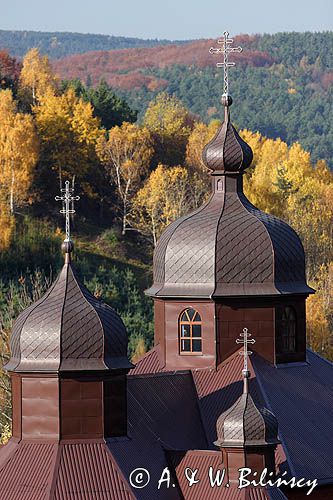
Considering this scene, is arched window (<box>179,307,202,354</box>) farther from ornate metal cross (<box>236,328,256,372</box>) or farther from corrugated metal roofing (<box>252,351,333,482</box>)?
corrugated metal roofing (<box>252,351,333,482</box>)

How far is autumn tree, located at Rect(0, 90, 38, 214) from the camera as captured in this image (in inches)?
3174

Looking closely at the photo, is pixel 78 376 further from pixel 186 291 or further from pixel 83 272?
pixel 83 272

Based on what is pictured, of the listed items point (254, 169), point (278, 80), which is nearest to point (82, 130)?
point (254, 169)

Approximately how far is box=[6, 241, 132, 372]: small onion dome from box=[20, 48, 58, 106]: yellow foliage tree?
6362 centimetres

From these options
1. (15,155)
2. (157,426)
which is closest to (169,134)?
(15,155)

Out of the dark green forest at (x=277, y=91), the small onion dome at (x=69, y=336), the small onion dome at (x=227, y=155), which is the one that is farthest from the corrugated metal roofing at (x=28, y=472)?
the dark green forest at (x=277, y=91)

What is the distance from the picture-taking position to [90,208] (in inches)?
3597

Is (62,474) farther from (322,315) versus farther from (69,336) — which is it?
(322,315)

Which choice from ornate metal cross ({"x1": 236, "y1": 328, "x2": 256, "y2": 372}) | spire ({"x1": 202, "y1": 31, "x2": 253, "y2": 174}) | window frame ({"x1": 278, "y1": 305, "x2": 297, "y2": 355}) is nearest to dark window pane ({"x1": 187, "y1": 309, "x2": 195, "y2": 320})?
ornate metal cross ({"x1": 236, "y1": 328, "x2": 256, "y2": 372})

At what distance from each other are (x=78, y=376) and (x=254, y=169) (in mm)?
66659

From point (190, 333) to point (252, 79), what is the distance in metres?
126

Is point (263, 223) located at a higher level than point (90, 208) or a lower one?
higher

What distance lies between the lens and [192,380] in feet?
116

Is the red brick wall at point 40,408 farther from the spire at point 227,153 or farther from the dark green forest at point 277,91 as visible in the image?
the dark green forest at point 277,91
